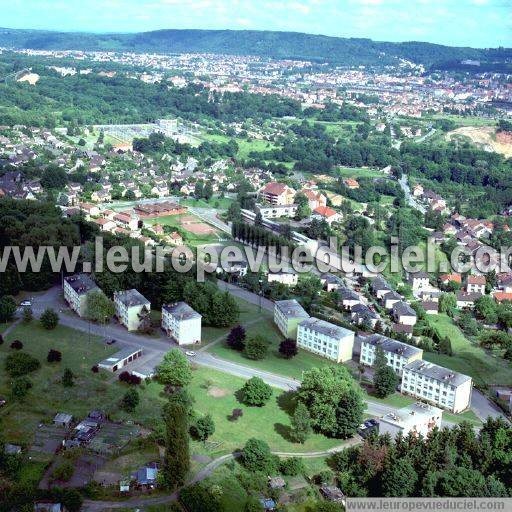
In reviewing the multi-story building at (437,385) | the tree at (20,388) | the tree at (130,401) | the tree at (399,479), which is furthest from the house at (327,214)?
the tree at (399,479)

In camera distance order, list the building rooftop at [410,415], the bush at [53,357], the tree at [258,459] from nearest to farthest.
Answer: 1. the tree at [258,459]
2. the building rooftop at [410,415]
3. the bush at [53,357]

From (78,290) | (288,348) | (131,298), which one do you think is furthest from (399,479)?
(78,290)

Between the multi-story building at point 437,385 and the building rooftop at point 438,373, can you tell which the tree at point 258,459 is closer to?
the multi-story building at point 437,385

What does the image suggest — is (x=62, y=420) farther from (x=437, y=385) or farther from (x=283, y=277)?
(x=283, y=277)

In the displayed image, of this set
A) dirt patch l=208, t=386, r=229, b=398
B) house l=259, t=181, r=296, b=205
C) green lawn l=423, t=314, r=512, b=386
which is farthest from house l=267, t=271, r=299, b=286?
house l=259, t=181, r=296, b=205

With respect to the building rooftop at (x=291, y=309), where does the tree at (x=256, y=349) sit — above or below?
below

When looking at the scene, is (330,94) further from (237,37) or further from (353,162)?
(237,37)

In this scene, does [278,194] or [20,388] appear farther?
[278,194]
